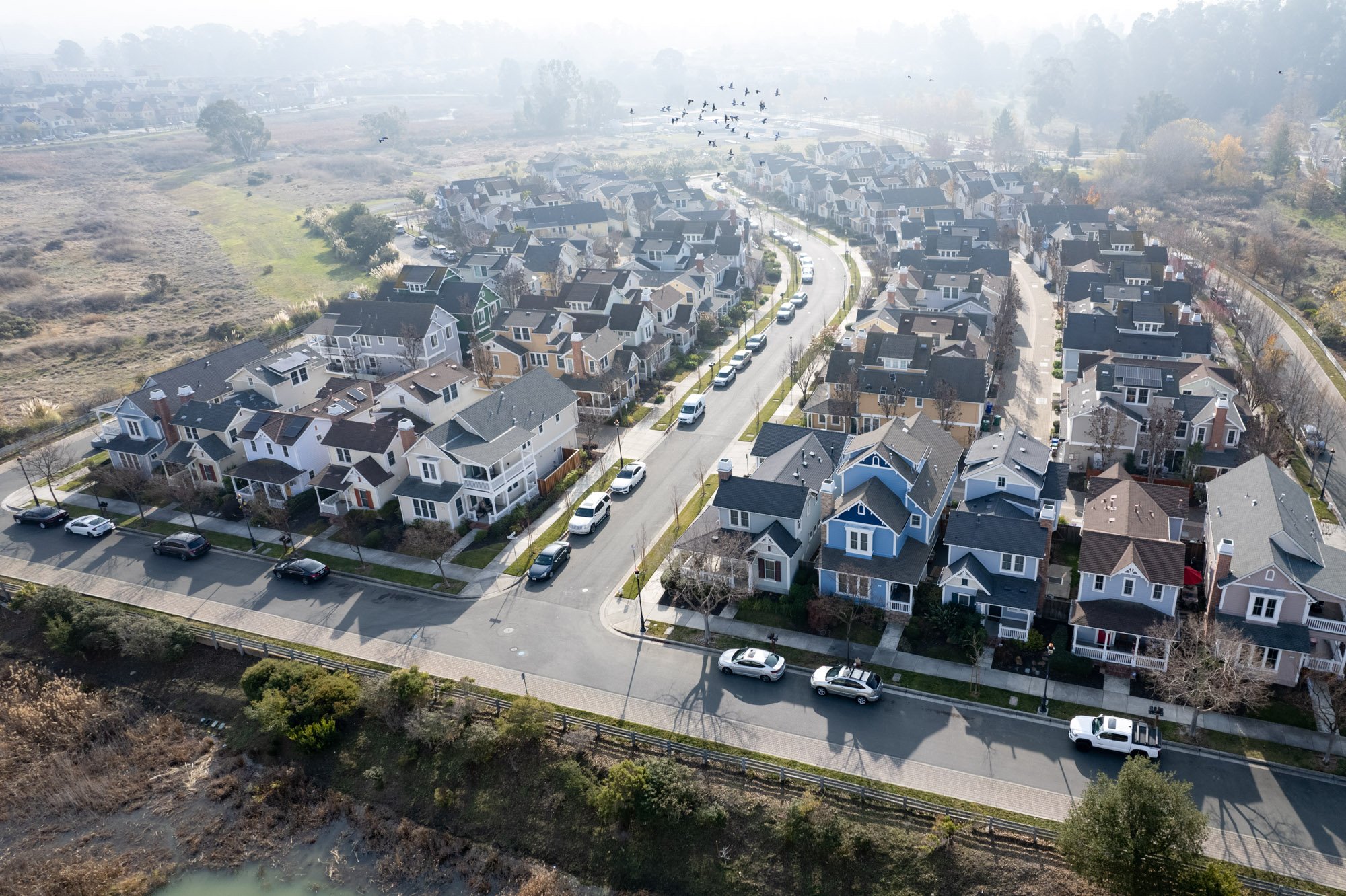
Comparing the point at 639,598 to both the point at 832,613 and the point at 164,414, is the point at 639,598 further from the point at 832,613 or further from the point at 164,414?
the point at 164,414

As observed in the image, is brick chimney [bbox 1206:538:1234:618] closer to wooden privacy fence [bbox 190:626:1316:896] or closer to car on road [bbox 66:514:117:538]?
wooden privacy fence [bbox 190:626:1316:896]

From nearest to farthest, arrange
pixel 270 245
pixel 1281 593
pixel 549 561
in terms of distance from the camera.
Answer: pixel 1281 593, pixel 549 561, pixel 270 245

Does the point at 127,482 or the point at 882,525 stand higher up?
the point at 882,525

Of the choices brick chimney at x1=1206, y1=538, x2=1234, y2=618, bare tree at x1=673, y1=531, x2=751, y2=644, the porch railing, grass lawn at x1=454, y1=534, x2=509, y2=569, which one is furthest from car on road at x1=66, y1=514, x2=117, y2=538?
the porch railing

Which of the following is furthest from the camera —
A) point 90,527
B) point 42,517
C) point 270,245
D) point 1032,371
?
point 270,245

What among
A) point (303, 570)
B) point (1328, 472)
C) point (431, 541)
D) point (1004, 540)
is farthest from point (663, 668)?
point (1328, 472)

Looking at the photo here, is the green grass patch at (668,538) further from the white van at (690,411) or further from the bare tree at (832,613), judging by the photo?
the bare tree at (832,613)

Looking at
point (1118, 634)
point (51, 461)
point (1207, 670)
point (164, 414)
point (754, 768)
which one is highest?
point (164, 414)
